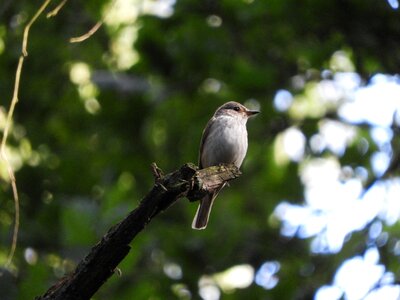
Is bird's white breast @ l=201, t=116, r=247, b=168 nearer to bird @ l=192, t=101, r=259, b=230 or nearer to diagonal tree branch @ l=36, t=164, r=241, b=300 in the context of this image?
bird @ l=192, t=101, r=259, b=230

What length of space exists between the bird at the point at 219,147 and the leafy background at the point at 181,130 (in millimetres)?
1047

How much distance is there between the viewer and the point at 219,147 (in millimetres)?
7359

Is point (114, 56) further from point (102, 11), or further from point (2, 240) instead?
point (2, 240)

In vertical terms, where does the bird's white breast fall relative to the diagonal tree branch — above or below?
above

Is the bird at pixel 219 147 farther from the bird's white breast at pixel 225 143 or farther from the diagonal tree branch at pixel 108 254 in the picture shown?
the diagonal tree branch at pixel 108 254

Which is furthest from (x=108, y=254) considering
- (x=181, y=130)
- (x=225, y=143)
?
(x=181, y=130)

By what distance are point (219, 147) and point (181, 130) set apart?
→ 8.73 ft

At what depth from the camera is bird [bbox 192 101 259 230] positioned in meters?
7.32

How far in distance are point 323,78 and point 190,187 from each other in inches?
207

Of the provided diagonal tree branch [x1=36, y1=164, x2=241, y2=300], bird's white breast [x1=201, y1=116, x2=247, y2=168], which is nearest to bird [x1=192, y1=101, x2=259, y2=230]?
bird's white breast [x1=201, y1=116, x2=247, y2=168]

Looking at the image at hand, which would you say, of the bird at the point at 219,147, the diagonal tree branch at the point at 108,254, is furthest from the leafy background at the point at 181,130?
the diagonal tree branch at the point at 108,254

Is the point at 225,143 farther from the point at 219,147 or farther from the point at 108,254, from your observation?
the point at 108,254

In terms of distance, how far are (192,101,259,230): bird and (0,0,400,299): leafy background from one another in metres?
1.05

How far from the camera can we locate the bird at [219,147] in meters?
7.32
